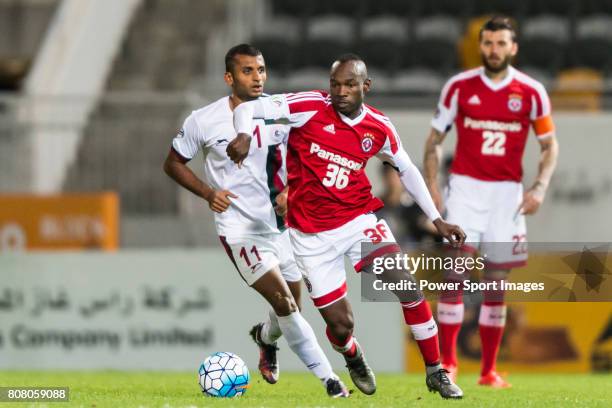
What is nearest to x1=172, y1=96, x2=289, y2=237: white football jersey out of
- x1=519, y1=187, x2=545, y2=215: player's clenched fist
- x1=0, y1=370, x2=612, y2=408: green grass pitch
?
x1=0, y1=370, x2=612, y2=408: green grass pitch

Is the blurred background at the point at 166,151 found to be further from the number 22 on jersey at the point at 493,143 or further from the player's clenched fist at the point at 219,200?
the player's clenched fist at the point at 219,200

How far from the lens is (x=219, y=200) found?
8.60 meters

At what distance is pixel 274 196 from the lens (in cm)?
922

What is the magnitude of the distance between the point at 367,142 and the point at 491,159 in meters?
1.97

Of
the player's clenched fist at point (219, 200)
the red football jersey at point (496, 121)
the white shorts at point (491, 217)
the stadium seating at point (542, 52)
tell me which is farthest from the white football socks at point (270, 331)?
the stadium seating at point (542, 52)

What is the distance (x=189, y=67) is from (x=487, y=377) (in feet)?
32.3

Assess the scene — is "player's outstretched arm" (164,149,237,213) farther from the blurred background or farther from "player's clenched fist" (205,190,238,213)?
the blurred background

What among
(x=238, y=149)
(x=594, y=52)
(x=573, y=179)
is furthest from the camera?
(x=594, y=52)

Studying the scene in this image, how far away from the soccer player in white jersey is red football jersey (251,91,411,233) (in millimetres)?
380

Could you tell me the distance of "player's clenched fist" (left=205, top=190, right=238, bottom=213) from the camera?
8594 millimetres

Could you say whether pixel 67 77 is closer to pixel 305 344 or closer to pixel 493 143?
pixel 493 143

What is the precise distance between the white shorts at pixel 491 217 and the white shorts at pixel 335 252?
1.75 meters

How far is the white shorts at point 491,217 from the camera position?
10.3 metres

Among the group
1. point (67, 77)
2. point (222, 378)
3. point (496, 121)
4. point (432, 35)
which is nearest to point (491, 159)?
point (496, 121)
